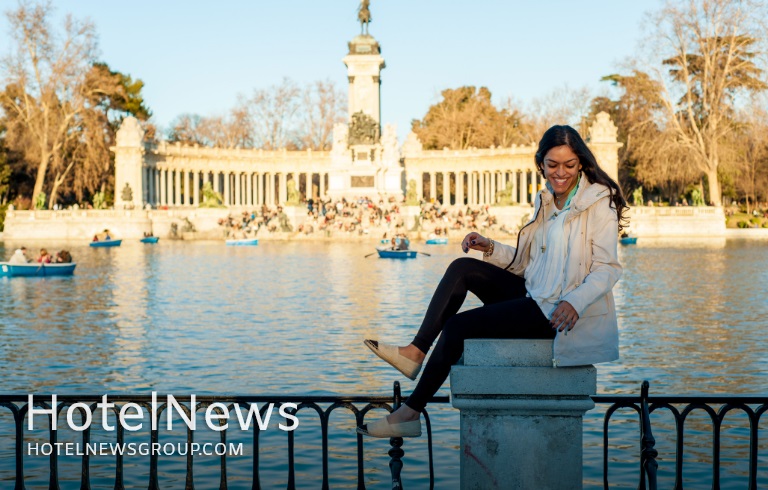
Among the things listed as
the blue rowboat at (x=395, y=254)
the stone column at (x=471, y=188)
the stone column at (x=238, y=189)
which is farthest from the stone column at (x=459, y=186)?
the blue rowboat at (x=395, y=254)

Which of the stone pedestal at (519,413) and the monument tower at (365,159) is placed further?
the monument tower at (365,159)

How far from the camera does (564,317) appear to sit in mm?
5832

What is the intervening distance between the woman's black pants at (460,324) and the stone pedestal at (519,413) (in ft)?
0.52

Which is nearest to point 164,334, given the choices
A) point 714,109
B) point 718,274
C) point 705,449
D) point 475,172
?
point 705,449

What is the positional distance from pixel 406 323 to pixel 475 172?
7153 cm

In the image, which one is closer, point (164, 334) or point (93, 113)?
point (164, 334)

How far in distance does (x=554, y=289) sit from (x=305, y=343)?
12136 mm

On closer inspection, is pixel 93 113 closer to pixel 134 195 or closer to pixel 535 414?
pixel 134 195

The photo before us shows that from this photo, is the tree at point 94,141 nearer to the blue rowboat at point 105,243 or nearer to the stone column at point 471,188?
the blue rowboat at point 105,243

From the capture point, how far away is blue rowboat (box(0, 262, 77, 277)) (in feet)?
106

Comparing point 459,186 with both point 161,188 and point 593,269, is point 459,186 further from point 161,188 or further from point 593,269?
point 593,269

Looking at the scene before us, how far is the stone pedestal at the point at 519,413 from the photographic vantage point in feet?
19.3

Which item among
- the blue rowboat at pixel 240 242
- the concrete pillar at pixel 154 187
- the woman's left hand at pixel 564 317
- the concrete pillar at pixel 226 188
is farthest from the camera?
the concrete pillar at pixel 226 188

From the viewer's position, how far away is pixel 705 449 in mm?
10469
